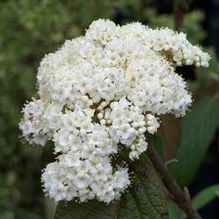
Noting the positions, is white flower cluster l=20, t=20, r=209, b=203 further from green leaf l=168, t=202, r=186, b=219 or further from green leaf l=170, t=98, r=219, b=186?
green leaf l=170, t=98, r=219, b=186

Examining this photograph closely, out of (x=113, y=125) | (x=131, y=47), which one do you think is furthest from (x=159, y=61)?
(x=113, y=125)

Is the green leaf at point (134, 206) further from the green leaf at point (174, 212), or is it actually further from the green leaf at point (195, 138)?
the green leaf at point (195, 138)

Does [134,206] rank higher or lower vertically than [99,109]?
lower

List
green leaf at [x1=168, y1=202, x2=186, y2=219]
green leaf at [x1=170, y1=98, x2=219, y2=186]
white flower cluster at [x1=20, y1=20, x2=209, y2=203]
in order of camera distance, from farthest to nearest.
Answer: green leaf at [x1=170, y1=98, x2=219, y2=186] < green leaf at [x1=168, y1=202, x2=186, y2=219] < white flower cluster at [x1=20, y1=20, x2=209, y2=203]

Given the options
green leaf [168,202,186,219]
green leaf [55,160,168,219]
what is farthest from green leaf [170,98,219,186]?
green leaf [55,160,168,219]

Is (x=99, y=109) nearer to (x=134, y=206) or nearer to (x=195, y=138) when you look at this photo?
(x=134, y=206)

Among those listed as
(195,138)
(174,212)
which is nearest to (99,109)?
(174,212)
